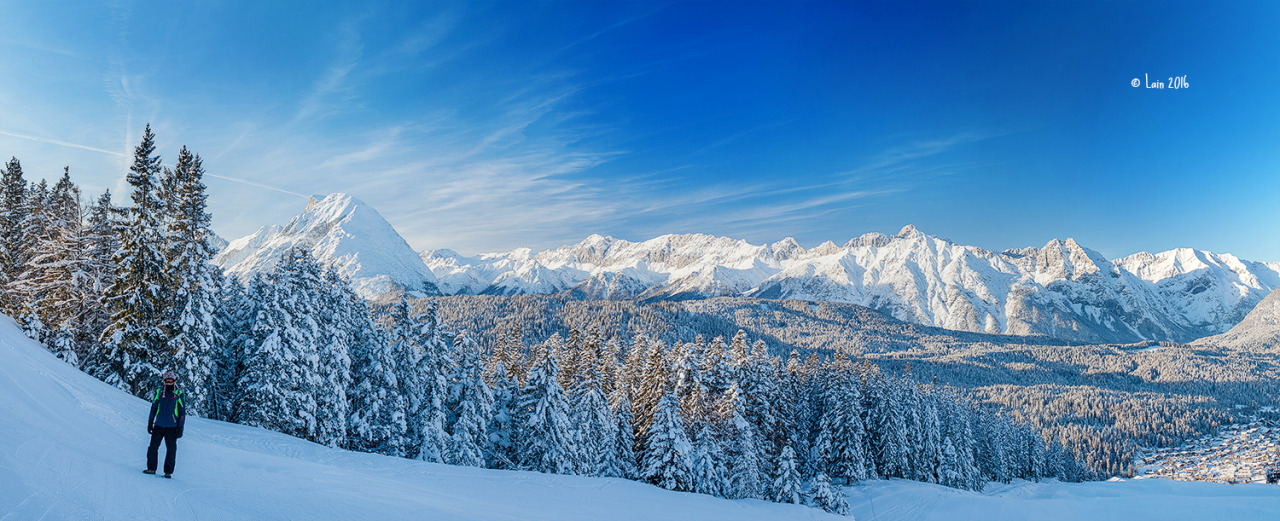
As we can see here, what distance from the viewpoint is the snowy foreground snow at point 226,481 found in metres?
8.28

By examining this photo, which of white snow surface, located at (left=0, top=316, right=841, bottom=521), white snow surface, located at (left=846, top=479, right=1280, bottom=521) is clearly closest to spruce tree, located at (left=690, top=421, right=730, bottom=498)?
white snow surface, located at (left=0, top=316, right=841, bottom=521)

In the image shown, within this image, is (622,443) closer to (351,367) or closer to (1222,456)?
(351,367)

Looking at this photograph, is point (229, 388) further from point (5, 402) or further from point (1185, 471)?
point (1185, 471)

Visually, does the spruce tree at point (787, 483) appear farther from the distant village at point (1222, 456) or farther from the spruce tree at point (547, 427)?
the distant village at point (1222, 456)

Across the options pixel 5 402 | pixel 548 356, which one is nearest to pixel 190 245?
pixel 5 402

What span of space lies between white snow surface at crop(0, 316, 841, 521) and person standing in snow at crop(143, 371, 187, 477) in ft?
1.04

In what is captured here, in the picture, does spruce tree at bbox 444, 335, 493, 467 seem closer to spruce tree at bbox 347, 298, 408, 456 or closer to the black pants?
spruce tree at bbox 347, 298, 408, 456

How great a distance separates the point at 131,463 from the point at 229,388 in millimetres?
20551

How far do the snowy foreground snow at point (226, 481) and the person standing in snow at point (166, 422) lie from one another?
32cm

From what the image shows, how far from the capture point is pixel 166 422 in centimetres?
952

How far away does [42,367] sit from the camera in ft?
53.2

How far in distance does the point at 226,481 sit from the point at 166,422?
5.73 feet

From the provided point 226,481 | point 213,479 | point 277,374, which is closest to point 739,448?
point 277,374

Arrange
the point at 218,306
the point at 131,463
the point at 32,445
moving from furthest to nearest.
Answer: the point at 218,306, the point at 131,463, the point at 32,445
